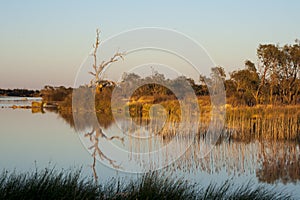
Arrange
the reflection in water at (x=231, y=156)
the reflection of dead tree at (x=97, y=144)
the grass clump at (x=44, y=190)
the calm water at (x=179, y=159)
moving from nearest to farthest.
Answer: the grass clump at (x=44, y=190)
the calm water at (x=179, y=159)
the reflection in water at (x=231, y=156)
the reflection of dead tree at (x=97, y=144)

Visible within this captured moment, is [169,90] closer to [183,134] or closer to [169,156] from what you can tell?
[183,134]

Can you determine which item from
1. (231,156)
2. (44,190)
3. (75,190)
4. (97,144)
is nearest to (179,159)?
(231,156)

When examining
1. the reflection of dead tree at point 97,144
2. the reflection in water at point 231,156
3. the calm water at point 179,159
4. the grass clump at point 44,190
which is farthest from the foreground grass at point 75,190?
the reflection in water at point 231,156

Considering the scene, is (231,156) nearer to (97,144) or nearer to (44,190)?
(97,144)

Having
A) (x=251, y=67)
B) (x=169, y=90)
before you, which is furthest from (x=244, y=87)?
(x=169, y=90)

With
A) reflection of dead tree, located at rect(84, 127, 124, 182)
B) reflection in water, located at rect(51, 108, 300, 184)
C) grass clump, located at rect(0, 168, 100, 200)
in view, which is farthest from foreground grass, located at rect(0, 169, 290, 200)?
reflection in water, located at rect(51, 108, 300, 184)

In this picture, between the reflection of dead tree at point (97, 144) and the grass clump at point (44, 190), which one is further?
the reflection of dead tree at point (97, 144)

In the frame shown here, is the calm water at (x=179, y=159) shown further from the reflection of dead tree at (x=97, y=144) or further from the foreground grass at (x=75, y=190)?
the foreground grass at (x=75, y=190)

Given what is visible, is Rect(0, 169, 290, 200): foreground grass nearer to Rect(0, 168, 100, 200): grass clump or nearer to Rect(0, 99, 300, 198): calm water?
Rect(0, 168, 100, 200): grass clump

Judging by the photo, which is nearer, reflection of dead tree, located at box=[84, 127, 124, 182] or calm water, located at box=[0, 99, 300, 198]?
calm water, located at box=[0, 99, 300, 198]

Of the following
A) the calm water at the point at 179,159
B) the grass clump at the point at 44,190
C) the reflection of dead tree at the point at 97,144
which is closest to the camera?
the grass clump at the point at 44,190

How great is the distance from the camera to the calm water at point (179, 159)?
8.04 m

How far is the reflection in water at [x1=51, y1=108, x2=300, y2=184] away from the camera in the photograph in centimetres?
845

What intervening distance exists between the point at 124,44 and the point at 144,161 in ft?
8.19
